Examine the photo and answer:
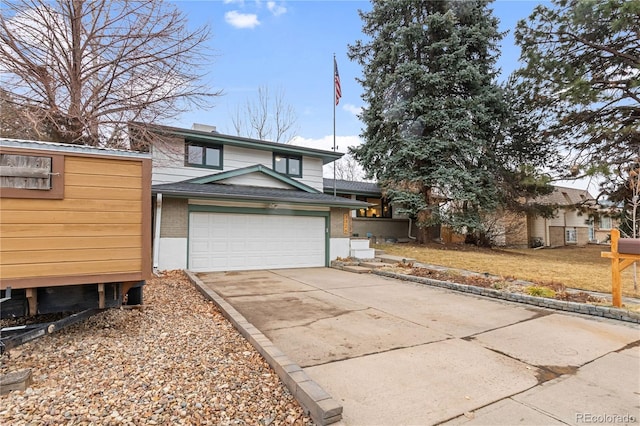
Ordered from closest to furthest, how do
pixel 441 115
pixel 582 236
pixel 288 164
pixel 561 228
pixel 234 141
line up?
pixel 234 141 < pixel 288 164 < pixel 441 115 < pixel 561 228 < pixel 582 236

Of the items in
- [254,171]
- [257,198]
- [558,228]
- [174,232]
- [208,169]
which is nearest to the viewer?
[174,232]

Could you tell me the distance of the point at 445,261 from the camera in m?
11.7

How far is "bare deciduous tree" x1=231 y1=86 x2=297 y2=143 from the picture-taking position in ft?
70.5

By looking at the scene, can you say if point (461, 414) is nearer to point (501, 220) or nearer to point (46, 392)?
point (46, 392)

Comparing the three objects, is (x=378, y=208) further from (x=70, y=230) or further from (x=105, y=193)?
(x=70, y=230)

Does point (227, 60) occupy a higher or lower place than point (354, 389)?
higher

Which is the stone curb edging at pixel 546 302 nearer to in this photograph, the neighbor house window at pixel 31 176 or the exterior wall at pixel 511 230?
the neighbor house window at pixel 31 176

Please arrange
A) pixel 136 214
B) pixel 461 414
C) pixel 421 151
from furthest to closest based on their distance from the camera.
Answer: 1. pixel 421 151
2. pixel 136 214
3. pixel 461 414

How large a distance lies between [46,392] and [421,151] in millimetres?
15533

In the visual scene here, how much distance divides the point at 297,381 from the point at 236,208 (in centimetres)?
794

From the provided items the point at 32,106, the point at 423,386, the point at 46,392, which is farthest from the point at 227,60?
the point at 423,386

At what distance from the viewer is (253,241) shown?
10.5 metres

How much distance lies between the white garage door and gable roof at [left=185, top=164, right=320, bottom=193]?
169 centimetres

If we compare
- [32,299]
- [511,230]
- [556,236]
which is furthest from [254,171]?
[556,236]
